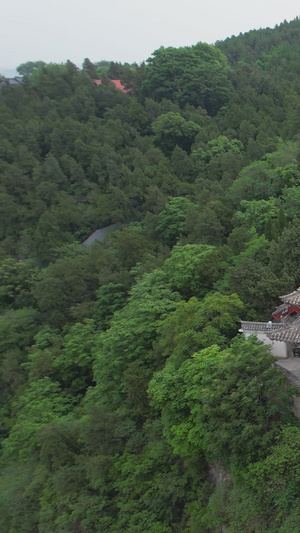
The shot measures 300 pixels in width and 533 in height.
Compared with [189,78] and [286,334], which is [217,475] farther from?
[189,78]

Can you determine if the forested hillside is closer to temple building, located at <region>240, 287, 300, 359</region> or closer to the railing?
the railing

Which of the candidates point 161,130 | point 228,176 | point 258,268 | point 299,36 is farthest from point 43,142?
point 299,36

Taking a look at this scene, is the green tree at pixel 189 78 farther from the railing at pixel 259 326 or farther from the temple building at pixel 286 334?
the railing at pixel 259 326

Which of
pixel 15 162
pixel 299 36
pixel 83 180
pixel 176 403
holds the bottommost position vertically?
pixel 176 403

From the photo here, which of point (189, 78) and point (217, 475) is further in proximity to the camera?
point (189, 78)

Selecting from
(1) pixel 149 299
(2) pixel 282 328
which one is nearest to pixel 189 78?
(1) pixel 149 299

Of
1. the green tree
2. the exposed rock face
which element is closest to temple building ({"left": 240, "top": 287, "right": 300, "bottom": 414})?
the exposed rock face

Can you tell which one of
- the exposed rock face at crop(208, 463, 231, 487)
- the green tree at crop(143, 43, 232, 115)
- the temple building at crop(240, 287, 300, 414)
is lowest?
the exposed rock face at crop(208, 463, 231, 487)

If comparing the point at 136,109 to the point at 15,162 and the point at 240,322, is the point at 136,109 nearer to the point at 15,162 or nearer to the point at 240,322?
the point at 15,162
